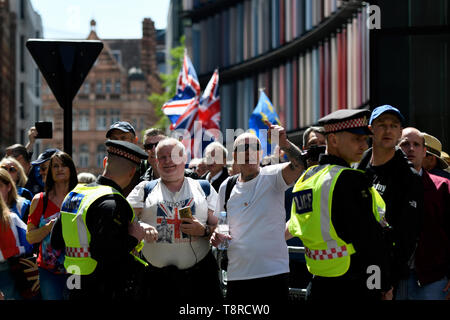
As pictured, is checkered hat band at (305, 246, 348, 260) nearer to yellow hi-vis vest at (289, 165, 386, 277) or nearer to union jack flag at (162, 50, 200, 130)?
yellow hi-vis vest at (289, 165, 386, 277)

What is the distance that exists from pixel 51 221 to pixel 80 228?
4.87ft

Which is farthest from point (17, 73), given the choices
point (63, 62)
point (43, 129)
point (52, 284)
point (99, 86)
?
point (52, 284)

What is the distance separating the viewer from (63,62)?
7.37 meters

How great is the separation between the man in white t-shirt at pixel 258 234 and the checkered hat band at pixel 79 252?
3.42 feet

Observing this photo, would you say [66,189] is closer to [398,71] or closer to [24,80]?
[398,71]

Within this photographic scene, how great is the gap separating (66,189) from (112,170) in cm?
175

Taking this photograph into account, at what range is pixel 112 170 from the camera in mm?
5230

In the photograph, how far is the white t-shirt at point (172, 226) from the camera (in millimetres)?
5773

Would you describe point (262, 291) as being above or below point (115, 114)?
below

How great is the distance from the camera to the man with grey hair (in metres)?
9.09

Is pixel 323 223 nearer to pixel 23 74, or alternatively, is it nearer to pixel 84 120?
pixel 23 74

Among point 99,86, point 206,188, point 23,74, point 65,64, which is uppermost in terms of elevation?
point 99,86

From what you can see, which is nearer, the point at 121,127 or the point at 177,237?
the point at 177,237
